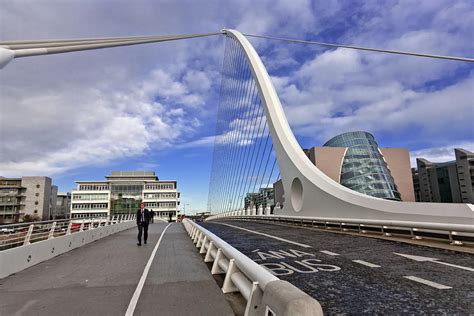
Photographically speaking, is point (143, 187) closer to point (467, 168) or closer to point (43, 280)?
point (467, 168)

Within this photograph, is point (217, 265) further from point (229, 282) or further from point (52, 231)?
point (52, 231)

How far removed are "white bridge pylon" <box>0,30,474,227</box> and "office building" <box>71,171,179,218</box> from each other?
226ft

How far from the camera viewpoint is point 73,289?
6672 millimetres

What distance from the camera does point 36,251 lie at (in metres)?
10.6

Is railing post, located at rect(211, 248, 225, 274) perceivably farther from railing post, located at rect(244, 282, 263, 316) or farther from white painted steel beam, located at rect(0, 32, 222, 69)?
white painted steel beam, located at rect(0, 32, 222, 69)

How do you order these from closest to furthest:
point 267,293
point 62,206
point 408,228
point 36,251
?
point 267,293 → point 36,251 → point 408,228 → point 62,206

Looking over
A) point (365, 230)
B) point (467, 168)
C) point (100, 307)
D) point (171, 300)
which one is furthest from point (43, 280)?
point (467, 168)

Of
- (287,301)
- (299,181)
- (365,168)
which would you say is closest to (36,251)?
(287,301)

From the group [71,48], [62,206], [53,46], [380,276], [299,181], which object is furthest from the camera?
[62,206]

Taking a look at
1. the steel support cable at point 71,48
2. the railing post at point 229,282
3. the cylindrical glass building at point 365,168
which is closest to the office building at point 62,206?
the cylindrical glass building at point 365,168

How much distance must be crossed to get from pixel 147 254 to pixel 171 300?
6.57 m

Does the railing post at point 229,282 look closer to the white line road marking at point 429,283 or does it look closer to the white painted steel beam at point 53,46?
the white line road marking at point 429,283

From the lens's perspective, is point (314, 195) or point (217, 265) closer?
point (217, 265)

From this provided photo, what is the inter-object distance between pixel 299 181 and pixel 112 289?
2009cm
